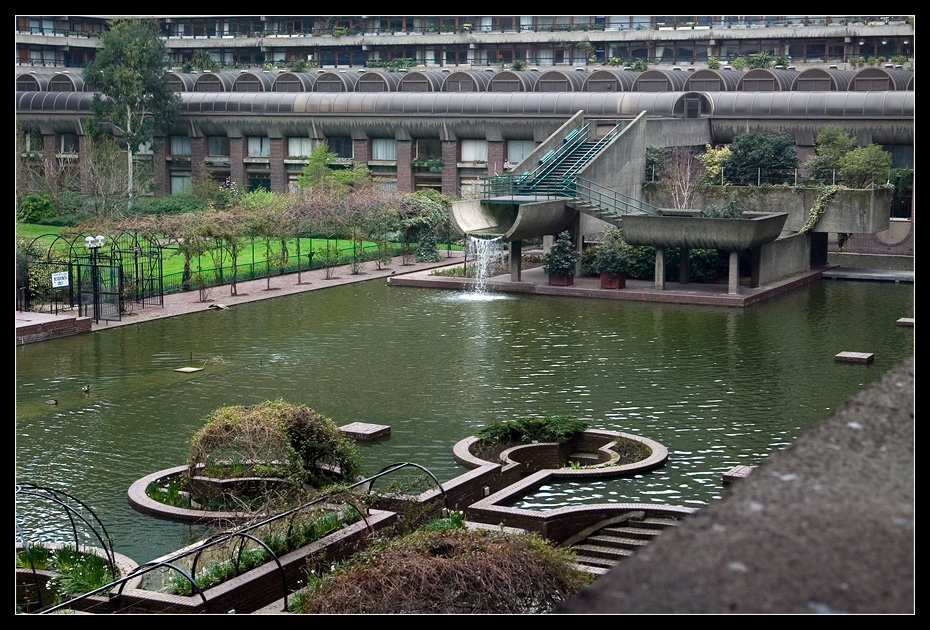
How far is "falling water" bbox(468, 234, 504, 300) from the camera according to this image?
139 ft

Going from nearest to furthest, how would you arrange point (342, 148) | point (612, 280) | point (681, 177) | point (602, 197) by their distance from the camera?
point (612, 280), point (602, 197), point (681, 177), point (342, 148)

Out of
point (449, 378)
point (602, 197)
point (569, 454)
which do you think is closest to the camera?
point (569, 454)

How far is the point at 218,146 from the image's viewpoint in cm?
7025

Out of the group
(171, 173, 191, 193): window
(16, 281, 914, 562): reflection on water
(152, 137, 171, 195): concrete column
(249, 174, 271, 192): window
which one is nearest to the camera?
(16, 281, 914, 562): reflection on water

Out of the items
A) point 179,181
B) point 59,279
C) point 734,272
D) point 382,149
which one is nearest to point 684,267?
point 734,272

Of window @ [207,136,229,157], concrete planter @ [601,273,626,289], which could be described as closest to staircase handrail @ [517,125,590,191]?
concrete planter @ [601,273,626,289]

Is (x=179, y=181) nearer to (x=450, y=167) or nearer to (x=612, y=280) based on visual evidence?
(x=450, y=167)

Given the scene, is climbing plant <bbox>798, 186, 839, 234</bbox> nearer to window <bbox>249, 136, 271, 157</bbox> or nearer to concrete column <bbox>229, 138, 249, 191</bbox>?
window <bbox>249, 136, 271, 157</bbox>

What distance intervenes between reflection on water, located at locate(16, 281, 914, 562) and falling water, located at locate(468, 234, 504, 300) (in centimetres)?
196

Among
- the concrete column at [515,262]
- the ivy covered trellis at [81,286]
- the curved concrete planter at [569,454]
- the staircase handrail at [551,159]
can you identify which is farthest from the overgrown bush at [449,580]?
the staircase handrail at [551,159]

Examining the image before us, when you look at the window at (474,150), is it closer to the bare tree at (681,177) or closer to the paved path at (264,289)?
the paved path at (264,289)

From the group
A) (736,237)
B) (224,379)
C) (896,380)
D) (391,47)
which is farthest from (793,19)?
(896,380)

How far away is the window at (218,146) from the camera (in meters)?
69.9

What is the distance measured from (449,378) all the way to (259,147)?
42915mm
